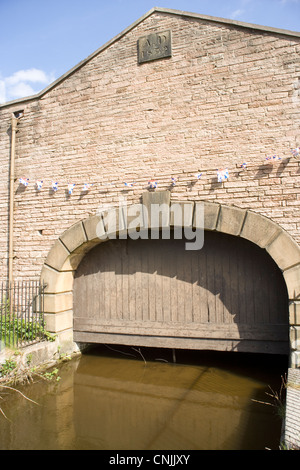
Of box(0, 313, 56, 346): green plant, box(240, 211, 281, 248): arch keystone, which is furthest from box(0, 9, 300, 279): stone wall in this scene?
box(0, 313, 56, 346): green plant

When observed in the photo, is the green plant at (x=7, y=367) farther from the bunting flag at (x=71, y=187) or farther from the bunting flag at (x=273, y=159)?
the bunting flag at (x=273, y=159)

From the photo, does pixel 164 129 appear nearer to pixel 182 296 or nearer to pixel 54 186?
pixel 54 186

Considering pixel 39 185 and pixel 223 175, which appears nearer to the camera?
pixel 223 175

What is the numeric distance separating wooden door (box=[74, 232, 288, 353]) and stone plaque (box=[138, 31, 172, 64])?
311 centimetres

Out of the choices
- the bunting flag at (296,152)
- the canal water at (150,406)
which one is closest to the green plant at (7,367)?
the canal water at (150,406)

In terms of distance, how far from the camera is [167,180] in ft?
17.8

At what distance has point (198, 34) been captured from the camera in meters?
5.44

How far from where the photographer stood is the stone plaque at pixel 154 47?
5617 mm

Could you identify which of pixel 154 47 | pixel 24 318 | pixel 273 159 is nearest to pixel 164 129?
pixel 154 47

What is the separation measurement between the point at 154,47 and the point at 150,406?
552cm

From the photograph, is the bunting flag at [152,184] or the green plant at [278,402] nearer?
the green plant at [278,402]

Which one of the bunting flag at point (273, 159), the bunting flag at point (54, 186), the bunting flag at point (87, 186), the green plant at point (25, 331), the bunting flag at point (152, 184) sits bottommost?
the green plant at point (25, 331)

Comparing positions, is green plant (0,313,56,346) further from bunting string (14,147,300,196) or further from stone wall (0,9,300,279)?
bunting string (14,147,300,196)

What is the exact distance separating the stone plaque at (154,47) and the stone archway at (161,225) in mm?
2372
